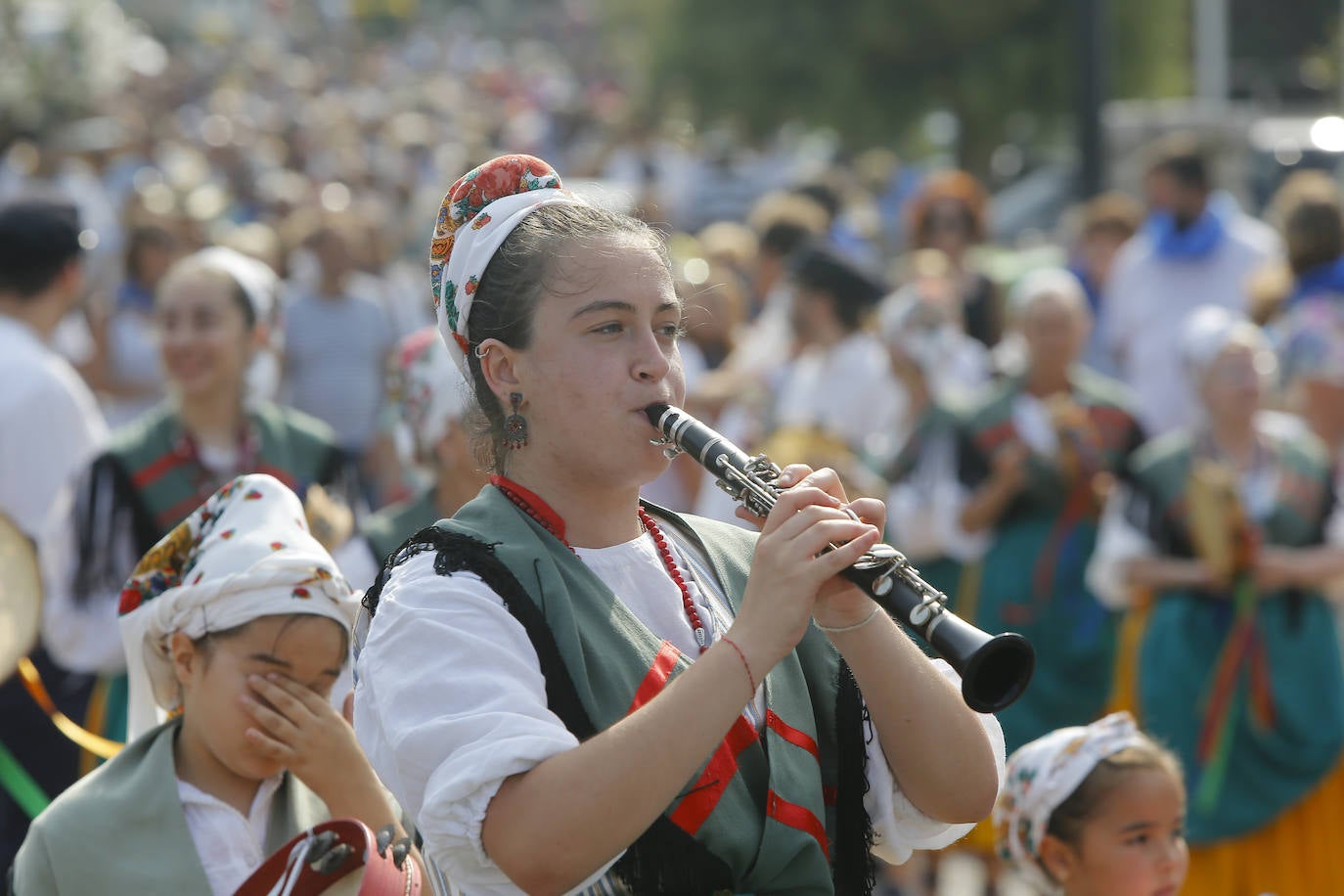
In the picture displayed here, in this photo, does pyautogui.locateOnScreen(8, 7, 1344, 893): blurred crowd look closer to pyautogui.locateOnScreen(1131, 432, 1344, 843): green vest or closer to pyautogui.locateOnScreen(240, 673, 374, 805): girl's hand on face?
pyautogui.locateOnScreen(1131, 432, 1344, 843): green vest

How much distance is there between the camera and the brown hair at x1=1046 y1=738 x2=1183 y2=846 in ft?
11.5

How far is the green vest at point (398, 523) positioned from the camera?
13.5ft

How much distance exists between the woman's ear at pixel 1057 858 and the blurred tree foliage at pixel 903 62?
13845 mm

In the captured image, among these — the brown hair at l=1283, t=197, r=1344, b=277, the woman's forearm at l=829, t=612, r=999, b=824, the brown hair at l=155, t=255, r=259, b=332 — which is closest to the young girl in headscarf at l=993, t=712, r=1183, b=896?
the woman's forearm at l=829, t=612, r=999, b=824

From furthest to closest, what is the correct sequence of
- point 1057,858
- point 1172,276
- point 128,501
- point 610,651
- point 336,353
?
point 1172,276
point 336,353
point 128,501
point 1057,858
point 610,651

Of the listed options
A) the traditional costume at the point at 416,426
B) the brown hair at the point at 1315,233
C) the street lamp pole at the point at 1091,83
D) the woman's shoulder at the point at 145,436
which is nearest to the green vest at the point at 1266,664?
the brown hair at the point at 1315,233

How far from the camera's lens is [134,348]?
8.55 m

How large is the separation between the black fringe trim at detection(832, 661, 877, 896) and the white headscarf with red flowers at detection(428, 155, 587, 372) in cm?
73

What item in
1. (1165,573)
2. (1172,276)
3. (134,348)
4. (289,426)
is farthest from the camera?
(1172,276)

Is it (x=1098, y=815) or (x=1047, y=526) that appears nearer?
(x=1098, y=815)

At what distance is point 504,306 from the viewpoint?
93.6 inches

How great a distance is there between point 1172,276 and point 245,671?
6998 millimetres

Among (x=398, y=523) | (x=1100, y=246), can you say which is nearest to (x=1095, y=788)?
(x=398, y=523)

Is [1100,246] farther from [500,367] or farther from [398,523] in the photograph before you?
[500,367]
